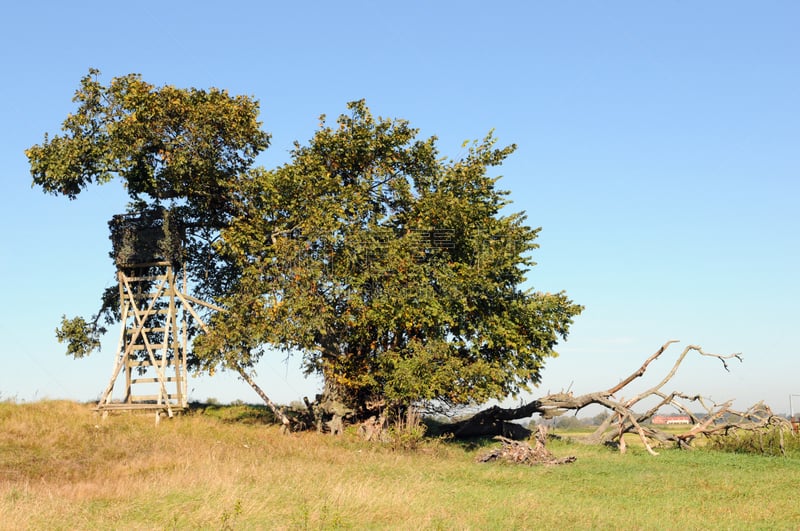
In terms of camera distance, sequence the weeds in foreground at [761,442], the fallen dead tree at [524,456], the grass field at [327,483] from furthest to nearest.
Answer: the weeds in foreground at [761,442]
the fallen dead tree at [524,456]
the grass field at [327,483]

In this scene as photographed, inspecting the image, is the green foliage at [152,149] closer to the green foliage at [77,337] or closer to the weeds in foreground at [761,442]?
the green foliage at [77,337]

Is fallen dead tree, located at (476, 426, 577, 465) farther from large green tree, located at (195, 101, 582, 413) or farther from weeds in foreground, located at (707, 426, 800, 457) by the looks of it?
weeds in foreground, located at (707, 426, 800, 457)

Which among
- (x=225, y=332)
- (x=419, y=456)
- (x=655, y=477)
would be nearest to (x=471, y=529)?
(x=655, y=477)

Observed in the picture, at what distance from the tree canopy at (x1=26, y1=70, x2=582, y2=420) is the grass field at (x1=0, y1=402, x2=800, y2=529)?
12.2 ft

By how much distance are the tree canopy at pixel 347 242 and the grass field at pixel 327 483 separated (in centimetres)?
371

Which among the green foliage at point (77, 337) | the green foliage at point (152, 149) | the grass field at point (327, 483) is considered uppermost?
the green foliage at point (152, 149)

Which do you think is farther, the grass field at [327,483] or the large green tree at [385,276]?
the large green tree at [385,276]

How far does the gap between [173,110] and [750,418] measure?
30.0m

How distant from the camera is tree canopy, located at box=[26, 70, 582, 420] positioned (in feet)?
101

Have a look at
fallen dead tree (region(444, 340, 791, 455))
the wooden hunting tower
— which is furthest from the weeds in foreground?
the wooden hunting tower

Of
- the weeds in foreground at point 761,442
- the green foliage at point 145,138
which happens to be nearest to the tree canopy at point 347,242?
the green foliage at point 145,138

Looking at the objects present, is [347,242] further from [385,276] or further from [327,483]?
→ [327,483]

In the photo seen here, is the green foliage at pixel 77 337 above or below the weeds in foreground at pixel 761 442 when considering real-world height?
above

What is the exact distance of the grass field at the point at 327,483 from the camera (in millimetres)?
→ 16297
